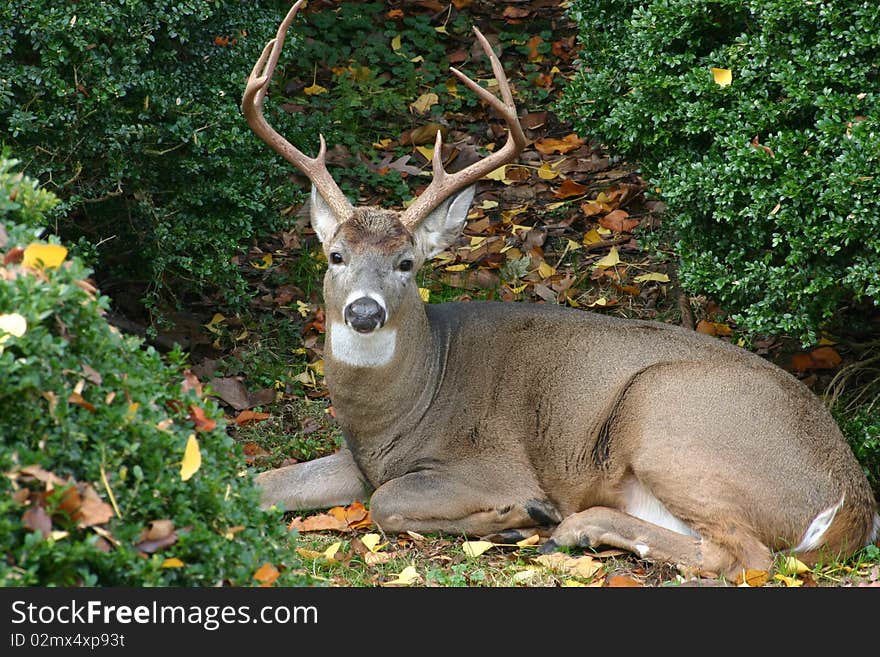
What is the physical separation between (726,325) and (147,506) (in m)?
5.06

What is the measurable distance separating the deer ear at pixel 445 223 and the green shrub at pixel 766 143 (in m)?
0.93

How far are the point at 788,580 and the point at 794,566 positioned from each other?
14 centimetres

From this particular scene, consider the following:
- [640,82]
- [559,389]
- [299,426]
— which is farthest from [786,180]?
[299,426]

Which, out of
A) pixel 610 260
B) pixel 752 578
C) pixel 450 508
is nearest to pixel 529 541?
pixel 450 508

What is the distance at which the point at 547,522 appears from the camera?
5895 mm

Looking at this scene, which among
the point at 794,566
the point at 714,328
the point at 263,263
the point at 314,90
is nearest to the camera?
the point at 794,566

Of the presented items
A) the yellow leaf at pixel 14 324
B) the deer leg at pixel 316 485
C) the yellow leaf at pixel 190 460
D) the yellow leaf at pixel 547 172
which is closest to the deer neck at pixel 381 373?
the deer leg at pixel 316 485

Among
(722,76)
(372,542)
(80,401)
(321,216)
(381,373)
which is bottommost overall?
(80,401)

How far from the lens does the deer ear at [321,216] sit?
6188mm

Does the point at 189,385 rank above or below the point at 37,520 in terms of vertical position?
above

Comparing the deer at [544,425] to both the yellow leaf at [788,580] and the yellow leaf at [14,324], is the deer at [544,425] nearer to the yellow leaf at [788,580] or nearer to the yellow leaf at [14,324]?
the yellow leaf at [788,580]

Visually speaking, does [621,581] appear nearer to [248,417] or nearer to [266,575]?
[266,575]

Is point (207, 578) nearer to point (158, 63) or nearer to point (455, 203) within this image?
point (455, 203)

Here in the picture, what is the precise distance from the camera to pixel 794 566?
533cm
